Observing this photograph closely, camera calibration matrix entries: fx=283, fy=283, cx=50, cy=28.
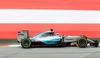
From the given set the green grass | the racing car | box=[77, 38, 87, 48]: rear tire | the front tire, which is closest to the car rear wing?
the racing car

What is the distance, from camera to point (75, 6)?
12.6 meters

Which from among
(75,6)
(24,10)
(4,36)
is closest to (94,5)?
(75,6)

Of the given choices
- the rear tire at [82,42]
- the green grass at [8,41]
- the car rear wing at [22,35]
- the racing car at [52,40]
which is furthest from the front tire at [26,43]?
the rear tire at [82,42]

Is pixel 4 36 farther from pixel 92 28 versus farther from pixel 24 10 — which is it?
pixel 92 28

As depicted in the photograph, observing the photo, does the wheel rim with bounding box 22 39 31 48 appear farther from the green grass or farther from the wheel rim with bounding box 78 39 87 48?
the wheel rim with bounding box 78 39 87 48

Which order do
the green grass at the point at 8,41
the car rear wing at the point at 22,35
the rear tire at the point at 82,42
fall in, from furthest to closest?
the green grass at the point at 8,41, the car rear wing at the point at 22,35, the rear tire at the point at 82,42

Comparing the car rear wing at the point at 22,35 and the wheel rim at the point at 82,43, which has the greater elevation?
the car rear wing at the point at 22,35

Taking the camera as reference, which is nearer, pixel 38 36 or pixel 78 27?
pixel 38 36

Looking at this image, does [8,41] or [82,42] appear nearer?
[82,42]

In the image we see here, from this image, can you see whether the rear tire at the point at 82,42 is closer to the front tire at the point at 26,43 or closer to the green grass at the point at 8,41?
the front tire at the point at 26,43

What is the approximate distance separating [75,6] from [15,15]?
2.68 m

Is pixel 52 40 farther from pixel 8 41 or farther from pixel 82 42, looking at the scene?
pixel 8 41

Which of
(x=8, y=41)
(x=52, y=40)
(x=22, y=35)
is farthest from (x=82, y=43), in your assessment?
(x=8, y=41)

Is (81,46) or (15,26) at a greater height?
(15,26)
